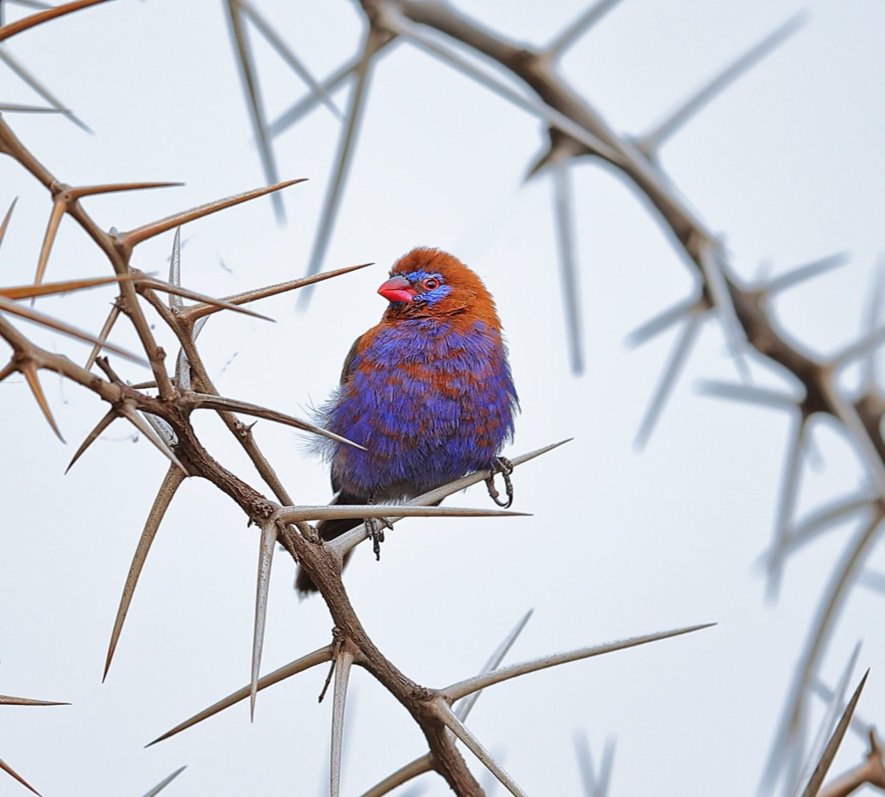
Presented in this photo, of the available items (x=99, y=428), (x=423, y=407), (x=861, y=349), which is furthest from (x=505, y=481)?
(x=99, y=428)

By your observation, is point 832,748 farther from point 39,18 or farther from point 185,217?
point 39,18

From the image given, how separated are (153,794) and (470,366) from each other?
2962 mm

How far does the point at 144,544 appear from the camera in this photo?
1568 mm

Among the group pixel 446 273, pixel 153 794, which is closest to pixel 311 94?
pixel 153 794

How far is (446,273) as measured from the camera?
17.0 ft

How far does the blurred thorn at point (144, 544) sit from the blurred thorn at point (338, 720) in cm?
32

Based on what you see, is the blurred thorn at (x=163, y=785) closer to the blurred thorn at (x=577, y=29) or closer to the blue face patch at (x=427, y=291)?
the blurred thorn at (x=577, y=29)

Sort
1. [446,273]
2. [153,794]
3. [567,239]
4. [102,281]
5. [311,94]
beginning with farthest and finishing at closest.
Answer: [446,273], [311,94], [567,239], [153,794], [102,281]

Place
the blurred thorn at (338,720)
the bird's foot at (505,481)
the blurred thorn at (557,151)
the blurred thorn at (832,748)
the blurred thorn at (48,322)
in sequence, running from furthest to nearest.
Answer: the bird's foot at (505,481), the blurred thorn at (557,151), the blurred thorn at (832,748), the blurred thorn at (338,720), the blurred thorn at (48,322)

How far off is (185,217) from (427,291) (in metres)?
3.54

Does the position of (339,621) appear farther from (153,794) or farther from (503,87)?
(503,87)

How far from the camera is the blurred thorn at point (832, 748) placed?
74.1 inches

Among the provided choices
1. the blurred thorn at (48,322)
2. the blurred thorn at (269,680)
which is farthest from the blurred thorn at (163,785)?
the blurred thorn at (48,322)

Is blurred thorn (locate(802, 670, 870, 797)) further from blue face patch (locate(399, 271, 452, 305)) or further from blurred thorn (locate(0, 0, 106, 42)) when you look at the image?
blue face patch (locate(399, 271, 452, 305))
